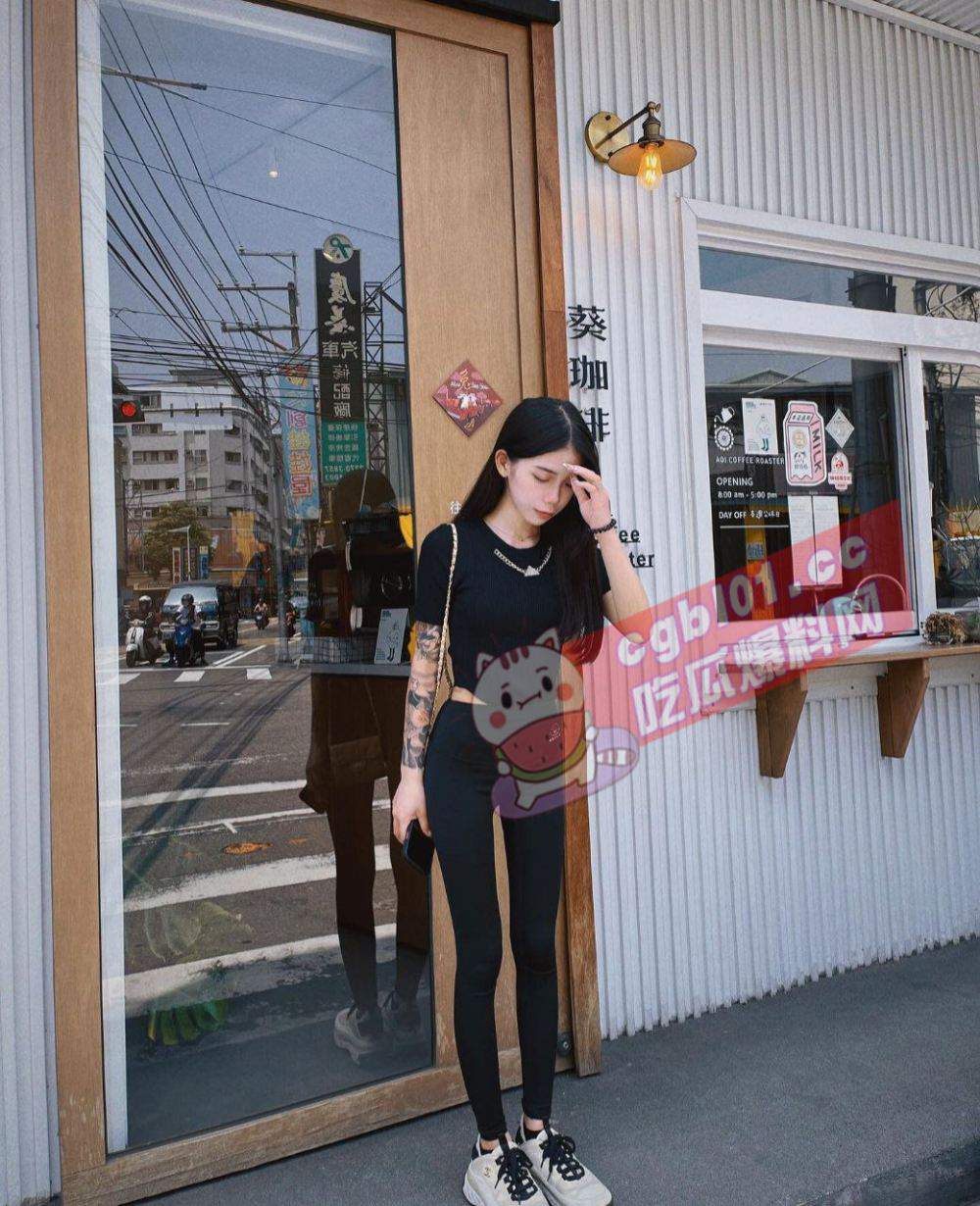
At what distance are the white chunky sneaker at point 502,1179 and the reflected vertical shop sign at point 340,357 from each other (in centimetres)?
220

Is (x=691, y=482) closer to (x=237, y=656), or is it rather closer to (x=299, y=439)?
(x=299, y=439)

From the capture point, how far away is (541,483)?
201 centimetres

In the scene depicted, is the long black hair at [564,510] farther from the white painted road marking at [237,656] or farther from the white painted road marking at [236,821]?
the white painted road marking at [237,656]

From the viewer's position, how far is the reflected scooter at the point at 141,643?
2.58m

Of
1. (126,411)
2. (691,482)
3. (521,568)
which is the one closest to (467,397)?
(521,568)

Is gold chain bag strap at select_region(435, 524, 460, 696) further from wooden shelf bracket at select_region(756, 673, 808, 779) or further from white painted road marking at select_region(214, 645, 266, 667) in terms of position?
white painted road marking at select_region(214, 645, 266, 667)

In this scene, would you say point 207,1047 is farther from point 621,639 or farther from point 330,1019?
point 621,639

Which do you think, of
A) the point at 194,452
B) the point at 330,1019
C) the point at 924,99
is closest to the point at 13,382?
the point at 194,452

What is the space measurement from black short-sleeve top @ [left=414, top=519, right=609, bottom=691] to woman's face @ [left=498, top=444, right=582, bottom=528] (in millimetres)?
110

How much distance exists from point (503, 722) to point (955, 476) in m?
2.72

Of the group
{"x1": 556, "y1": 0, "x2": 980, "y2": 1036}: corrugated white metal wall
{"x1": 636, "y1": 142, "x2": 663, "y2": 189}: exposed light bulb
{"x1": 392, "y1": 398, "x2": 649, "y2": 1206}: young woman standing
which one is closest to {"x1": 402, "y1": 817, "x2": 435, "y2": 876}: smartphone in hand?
{"x1": 392, "y1": 398, "x2": 649, "y2": 1206}: young woman standing

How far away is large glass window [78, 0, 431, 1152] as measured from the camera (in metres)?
2.35

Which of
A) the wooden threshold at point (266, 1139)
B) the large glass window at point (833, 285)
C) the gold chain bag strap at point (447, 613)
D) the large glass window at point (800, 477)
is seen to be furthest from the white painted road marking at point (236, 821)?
the large glass window at point (833, 285)

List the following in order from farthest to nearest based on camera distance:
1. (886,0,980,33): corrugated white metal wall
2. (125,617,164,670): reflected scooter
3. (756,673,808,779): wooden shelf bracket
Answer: (886,0,980,33): corrugated white metal wall → (756,673,808,779): wooden shelf bracket → (125,617,164,670): reflected scooter
